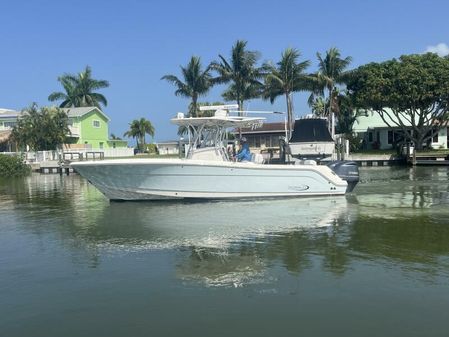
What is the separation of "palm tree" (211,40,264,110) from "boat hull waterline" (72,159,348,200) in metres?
33.0

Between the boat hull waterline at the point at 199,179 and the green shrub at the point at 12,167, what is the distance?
24.7m

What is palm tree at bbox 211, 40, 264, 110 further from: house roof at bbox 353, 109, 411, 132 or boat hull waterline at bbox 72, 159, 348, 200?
boat hull waterline at bbox 72, 159, 348, 200

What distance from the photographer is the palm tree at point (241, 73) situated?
156 feet

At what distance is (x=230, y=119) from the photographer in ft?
49.7

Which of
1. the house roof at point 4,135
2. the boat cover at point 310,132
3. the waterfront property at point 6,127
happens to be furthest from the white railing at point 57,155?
the boat cover at point 310,132

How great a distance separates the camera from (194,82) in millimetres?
50625

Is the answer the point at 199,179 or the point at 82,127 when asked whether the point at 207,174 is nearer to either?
→ the point at 199,179

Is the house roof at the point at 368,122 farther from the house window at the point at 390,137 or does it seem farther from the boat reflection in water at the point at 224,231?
the boat reflection in water at the point at 224,231

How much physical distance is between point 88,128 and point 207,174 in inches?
1832

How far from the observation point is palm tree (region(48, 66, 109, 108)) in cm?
6481

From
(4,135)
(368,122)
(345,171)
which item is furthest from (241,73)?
(345,171)

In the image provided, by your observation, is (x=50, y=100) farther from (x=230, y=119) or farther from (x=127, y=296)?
(x=127, y=296)

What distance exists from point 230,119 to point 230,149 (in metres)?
1.15

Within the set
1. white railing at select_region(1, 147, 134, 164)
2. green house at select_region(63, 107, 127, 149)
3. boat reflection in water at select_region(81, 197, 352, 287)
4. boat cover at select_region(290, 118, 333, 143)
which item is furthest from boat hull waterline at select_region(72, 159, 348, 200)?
green house at select_region(63, 107, 127, 149)
